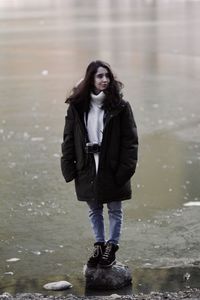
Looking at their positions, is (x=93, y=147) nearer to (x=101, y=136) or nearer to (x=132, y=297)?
(x=101, y=136)

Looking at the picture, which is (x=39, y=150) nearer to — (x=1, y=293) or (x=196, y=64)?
(x=1, y=293)

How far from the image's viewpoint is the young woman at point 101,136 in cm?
512

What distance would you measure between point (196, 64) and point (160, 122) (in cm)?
677

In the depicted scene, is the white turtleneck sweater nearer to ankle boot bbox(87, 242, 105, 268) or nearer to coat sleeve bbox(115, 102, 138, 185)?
coat sleeve bbox(115, 102, 138, 185)

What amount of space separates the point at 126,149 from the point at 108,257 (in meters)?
0.84

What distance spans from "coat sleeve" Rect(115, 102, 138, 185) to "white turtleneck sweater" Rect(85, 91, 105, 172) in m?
0.16

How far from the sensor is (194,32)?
25.1m

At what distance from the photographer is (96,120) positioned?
5160 mm

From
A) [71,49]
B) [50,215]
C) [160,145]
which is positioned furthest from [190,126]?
[71,49]

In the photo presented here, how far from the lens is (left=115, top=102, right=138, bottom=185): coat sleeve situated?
16.8ft

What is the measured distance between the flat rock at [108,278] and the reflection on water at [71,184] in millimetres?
76

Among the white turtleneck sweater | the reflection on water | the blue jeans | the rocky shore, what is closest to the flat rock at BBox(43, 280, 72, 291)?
the reflection on water

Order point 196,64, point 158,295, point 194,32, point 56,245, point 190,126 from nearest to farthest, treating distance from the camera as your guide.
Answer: point 158,295 < point 56,245 < point 190,126 < point 196,64 < point 194,32

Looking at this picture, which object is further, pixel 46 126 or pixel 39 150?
pixel 46 126
